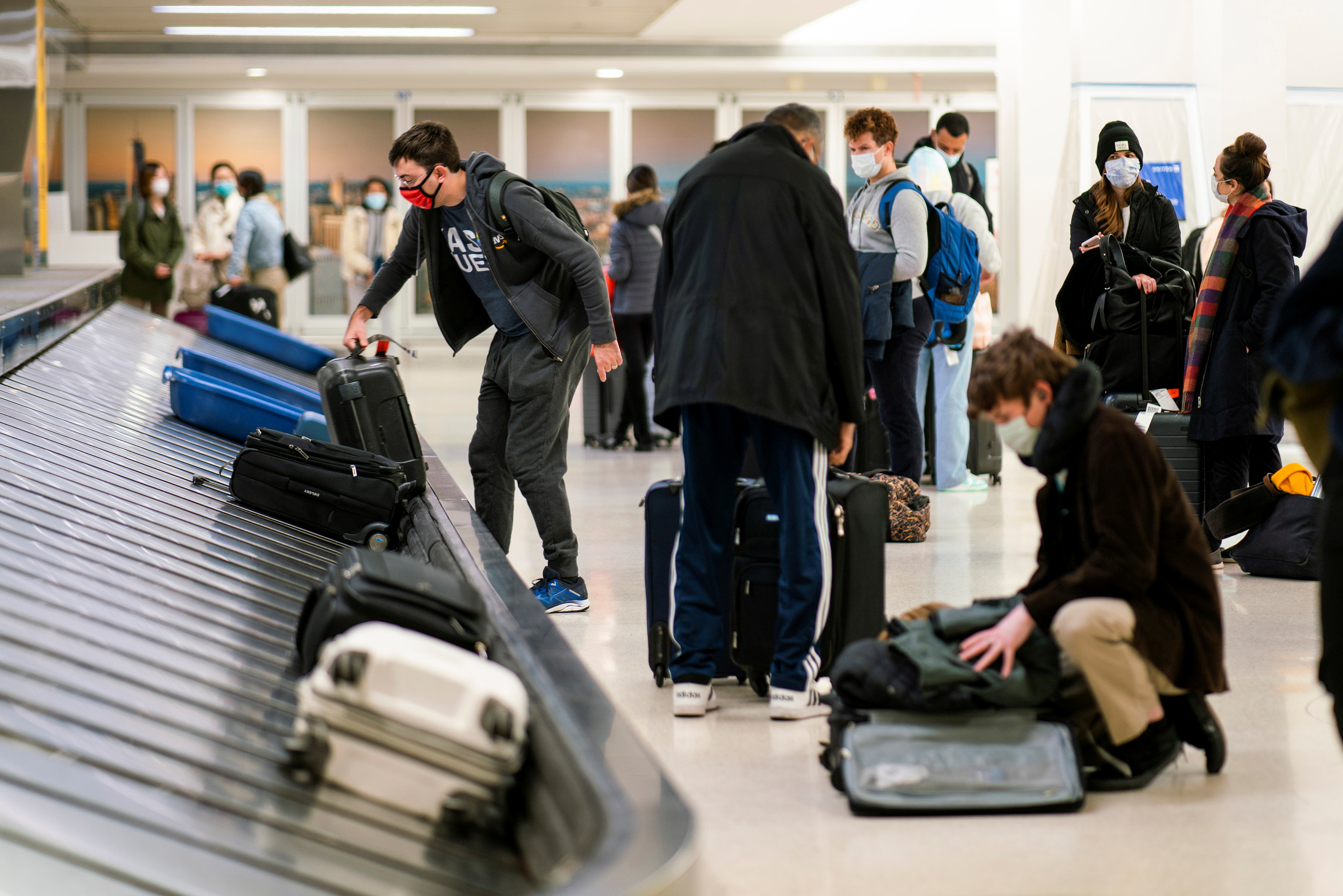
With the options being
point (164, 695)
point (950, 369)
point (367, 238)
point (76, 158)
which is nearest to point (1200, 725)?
point (164, 695)

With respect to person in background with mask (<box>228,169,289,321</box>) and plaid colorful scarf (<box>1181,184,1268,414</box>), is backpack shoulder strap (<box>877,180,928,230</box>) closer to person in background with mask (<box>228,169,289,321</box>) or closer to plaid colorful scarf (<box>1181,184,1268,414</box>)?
plaid colorful scarf (<box>1181,184,1268,414</box>)

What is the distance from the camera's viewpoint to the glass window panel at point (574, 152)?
20.3m

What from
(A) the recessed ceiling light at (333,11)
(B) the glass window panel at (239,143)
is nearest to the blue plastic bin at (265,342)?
(A) the recessed ceiling light at (333,11)

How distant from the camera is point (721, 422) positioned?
3473 mm

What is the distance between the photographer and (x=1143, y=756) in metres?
2.94

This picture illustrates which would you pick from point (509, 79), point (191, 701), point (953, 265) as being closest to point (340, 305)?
point (509, 79)

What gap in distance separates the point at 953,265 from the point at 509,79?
13.9m

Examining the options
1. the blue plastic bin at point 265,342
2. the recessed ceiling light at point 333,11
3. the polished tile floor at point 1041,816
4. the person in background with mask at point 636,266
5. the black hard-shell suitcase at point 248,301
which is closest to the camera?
the polished tile floor at point 1041,816

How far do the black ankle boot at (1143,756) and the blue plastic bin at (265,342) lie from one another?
759 centimetres

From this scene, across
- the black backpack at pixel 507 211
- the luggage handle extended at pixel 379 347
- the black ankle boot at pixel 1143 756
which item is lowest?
the black ankle boot at pixel 1143 756

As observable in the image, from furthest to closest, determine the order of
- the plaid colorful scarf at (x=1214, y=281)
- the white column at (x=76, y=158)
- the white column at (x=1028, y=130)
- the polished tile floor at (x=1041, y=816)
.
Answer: the white column at (x=76, y=158) → the white column at (x=1028, y=130) → the plaid colorful scarf at (x=1214, y=281) → the polished tile floor at (x=1041, y=816)

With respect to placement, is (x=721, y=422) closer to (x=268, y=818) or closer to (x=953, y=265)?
(x=268, y=818)

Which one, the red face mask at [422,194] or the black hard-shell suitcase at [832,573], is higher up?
the red face mask at [422,194]

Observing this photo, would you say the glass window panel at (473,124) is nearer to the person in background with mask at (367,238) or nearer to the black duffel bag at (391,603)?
the person in background with mask at (367,238)
